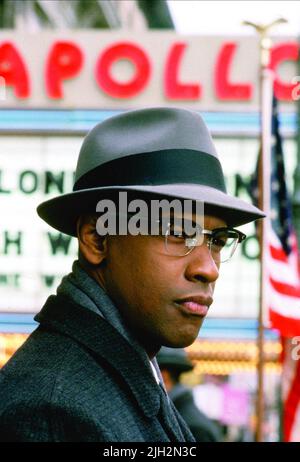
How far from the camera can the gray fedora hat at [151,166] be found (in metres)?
2.23

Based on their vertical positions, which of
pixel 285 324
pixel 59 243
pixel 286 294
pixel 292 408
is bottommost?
pixel 292 408

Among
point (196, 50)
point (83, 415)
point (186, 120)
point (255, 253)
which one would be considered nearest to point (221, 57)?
point (196, 50)

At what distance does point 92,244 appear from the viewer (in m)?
2.33

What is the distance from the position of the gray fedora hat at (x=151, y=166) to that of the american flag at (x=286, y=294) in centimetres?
406

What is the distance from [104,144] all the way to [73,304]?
435 millimetres

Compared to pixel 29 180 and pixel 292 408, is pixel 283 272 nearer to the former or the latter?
pixel 292 408

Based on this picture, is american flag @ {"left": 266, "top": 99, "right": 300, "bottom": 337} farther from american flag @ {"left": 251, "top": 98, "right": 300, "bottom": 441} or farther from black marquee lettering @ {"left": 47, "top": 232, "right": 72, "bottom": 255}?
black marquee lettering @ {"left": 47, "top": 232, "right": 72, "bottom": 255}

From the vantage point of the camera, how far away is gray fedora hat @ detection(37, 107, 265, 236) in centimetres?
223

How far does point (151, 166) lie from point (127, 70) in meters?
8.26

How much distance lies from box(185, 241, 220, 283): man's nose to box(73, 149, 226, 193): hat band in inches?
6.9

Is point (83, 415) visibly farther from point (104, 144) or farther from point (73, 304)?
point (104, 144)

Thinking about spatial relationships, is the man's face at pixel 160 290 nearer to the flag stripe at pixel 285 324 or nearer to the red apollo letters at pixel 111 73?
the flag stripe at pixel 285 324

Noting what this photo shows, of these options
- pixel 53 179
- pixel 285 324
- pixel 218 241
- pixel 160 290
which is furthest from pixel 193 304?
pixel 53 179

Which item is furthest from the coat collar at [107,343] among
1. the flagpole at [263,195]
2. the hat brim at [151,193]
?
the flagpole at [263,195]
